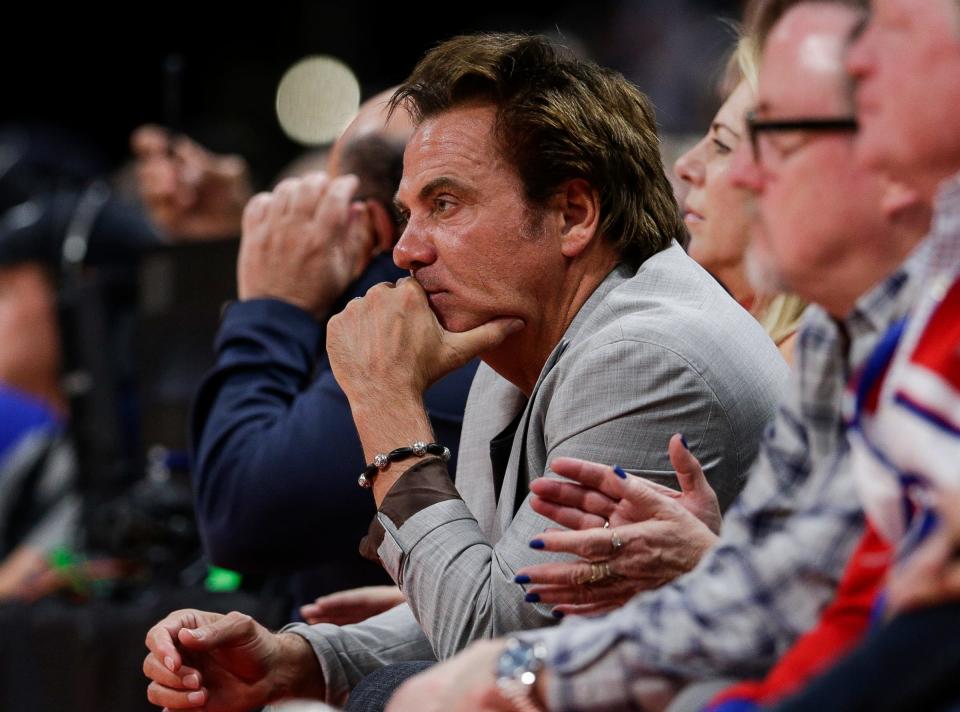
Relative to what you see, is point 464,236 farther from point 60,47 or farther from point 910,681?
point 60,47

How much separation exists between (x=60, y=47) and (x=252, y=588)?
642 centimetres

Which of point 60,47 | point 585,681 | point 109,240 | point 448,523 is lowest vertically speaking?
point 60,47

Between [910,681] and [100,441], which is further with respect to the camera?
[100,441]

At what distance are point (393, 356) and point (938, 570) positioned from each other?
1052 millimetres

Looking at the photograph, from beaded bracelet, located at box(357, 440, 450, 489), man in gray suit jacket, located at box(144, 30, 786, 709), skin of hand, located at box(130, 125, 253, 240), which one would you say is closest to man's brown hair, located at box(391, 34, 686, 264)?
man in gray suit jacket, located at box(144, 30, 786, 709)

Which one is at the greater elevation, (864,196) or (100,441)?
(864,196)

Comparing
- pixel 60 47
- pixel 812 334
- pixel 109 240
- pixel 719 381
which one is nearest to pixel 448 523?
pixel 719 381

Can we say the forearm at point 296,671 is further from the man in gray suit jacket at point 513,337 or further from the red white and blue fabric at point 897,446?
the red white and blue fabric at point 897,446

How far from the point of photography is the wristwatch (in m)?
1.26

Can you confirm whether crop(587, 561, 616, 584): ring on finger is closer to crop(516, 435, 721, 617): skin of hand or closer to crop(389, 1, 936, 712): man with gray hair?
crop(516, 435, 721, 617): skin of hand

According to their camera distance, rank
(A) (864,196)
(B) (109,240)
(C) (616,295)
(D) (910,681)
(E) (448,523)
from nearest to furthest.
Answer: (D) (910,681) → (A) (864,196) → (E) (448,523) → (C) (616,295) → (B) (109,240)

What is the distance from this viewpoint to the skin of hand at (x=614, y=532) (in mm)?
1542

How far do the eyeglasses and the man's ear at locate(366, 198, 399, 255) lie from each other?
1.40 m

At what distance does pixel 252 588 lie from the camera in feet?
9.23
